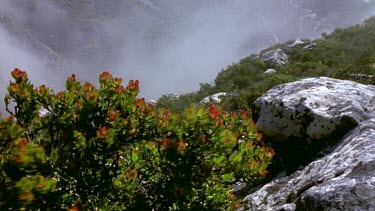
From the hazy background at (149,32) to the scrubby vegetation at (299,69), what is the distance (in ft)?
101

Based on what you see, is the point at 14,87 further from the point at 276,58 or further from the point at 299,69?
the point at 276,58

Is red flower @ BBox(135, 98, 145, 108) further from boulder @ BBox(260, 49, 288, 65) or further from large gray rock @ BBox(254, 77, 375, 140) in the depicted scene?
boulder @ BBox(260, 49, 288, 65)

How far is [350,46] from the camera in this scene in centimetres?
1379

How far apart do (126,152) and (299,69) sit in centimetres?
1015

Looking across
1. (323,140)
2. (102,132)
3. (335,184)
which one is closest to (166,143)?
(102,132)

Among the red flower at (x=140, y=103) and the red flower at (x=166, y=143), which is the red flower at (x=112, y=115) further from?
the red flower at (x=166, y=143)

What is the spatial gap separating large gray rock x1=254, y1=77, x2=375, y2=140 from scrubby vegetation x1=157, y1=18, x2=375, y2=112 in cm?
232

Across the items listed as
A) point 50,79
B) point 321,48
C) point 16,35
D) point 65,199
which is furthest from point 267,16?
point 65,199

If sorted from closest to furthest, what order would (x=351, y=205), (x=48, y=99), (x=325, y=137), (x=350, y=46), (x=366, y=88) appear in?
(x=351, y=205)
(x=48, y=99)
(x=325, y=137)
(x=366, y=88)
(x=350, y=46)

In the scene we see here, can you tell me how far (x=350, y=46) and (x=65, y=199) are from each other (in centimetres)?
1336

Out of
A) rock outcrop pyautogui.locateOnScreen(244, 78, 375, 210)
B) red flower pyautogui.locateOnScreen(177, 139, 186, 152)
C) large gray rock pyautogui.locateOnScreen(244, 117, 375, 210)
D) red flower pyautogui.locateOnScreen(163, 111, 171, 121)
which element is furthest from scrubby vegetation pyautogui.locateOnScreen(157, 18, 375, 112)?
red flower pyautogui.locateOnScreen(177, 139, 186, 152)

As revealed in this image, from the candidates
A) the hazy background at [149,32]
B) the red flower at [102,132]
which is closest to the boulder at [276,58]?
the red flower at [102,132]

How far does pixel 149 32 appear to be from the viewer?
6106 cm

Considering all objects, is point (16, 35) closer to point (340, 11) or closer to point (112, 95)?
point (340, 11)
